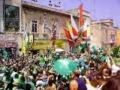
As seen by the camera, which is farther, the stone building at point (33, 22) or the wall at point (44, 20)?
the wall at point (44, 20)

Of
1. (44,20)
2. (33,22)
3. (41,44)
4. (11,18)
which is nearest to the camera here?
(11,18)

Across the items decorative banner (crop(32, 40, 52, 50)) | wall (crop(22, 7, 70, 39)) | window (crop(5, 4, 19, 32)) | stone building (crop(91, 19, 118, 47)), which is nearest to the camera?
window (crop(5, 4, 19, 32))

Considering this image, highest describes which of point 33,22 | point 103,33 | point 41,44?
point 33,22

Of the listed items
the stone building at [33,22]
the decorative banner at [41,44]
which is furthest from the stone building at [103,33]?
the decorative banner at [41,44]

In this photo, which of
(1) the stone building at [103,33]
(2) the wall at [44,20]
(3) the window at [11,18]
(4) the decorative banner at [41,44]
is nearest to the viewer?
(3) the window at [11,18]

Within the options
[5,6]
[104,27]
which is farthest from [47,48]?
[104,27]

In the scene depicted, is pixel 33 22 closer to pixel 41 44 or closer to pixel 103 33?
pixel 41 44

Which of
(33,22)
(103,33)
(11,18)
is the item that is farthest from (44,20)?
(103,33)

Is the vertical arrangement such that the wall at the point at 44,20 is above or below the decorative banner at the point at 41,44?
above

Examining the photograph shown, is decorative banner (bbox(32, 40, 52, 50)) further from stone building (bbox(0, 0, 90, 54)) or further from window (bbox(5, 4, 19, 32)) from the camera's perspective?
window (bbox(5, 4, 19, 32))

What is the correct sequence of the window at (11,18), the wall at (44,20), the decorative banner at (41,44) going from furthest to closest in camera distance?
the decorative banner at (41,44) → the wall at (44,20) → the window at (11,18)

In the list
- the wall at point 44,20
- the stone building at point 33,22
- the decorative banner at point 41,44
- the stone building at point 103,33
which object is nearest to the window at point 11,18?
the stone building at point 33,22

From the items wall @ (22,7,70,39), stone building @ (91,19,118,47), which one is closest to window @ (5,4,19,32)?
wall @ (22,7,70,39)

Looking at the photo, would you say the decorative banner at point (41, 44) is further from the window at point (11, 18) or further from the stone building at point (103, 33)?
the stone building at point (103, 33)
